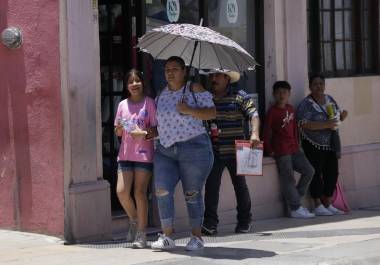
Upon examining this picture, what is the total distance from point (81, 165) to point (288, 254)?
2290 mm

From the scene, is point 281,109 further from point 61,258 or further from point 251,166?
point 61,258

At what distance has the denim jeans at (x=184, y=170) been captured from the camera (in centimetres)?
831

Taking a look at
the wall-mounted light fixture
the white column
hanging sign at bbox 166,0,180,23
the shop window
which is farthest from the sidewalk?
the shop window

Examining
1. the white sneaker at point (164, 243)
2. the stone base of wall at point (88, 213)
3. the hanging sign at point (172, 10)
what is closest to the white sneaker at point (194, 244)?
the white sneaker at point (164, 243)

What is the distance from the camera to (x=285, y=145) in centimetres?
1142

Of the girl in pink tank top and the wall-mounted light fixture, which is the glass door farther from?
the girl in pink tank top

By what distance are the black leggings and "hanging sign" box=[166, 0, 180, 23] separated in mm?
2650

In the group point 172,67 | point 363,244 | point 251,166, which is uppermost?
point 172,67

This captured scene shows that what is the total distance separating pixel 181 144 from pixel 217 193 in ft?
6.01

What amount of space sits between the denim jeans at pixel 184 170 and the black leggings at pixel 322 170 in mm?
3832

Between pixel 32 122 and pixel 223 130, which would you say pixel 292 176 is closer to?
pixel 223 130

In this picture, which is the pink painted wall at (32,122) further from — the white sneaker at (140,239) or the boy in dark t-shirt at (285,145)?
the boy in dark t-shirt at (285,145)

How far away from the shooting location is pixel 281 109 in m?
11.4

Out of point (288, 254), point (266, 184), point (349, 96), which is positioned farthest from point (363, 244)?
point (349, 96)
